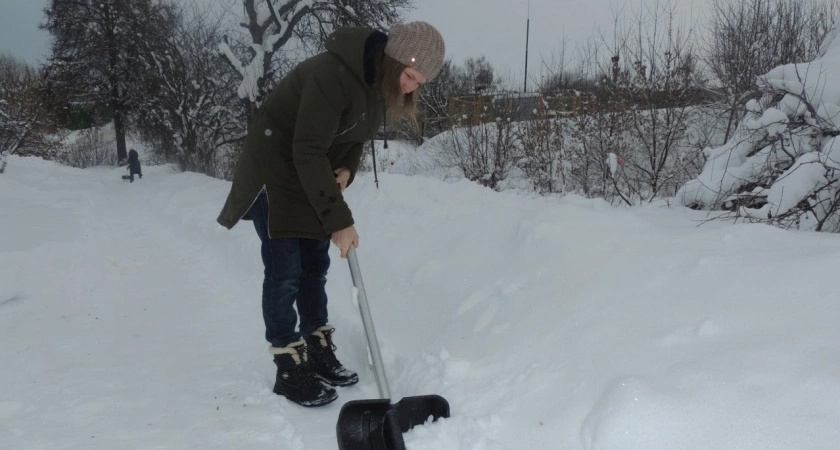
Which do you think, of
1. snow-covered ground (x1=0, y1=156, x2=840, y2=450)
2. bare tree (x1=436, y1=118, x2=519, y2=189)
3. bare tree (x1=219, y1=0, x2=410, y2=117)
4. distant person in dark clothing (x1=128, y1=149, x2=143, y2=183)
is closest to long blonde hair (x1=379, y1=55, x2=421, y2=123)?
snow-covered ground (x1=0, y1=156, x2=840, y2=450)

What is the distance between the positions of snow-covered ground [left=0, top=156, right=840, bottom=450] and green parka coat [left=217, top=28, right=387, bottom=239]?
0.83 m

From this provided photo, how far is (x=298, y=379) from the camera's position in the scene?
254 cm

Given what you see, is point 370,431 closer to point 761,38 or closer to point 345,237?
point 345,237

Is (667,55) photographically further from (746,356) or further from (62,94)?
(62,94)

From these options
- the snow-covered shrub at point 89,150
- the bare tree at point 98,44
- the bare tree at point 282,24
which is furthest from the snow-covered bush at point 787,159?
the snow-covered shrub at point 89,150

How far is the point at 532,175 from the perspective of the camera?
8.71 meters

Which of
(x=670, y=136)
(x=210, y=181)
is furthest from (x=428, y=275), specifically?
(x=210, y=181)

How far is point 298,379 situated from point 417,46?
1531 millimetres

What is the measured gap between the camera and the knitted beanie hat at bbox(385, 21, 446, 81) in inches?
84.8

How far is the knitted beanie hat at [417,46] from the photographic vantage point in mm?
2154

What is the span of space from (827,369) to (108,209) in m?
10.7

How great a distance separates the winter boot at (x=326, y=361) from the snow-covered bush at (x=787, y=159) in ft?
8.02

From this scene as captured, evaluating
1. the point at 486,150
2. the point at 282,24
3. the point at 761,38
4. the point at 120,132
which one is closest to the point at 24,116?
the point at 120,132

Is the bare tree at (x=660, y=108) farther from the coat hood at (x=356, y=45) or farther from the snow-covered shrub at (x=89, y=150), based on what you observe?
the snow-covered shrub at (x=89, y=150)
